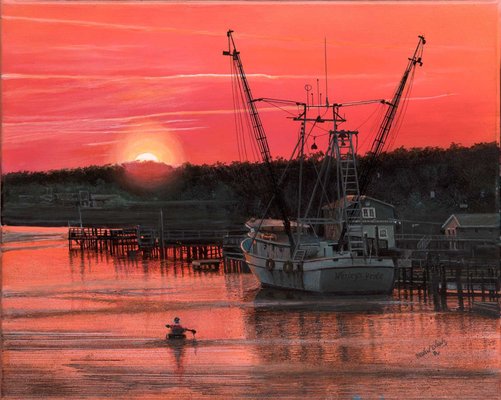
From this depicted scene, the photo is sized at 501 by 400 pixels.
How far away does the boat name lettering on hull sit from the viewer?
→ 17141 mm

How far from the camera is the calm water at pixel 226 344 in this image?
10734 millimetres

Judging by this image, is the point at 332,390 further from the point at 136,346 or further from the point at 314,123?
the point at 314,123

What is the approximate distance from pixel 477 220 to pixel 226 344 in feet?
10.3

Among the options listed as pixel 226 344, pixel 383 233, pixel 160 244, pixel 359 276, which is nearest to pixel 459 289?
pixel 383 233

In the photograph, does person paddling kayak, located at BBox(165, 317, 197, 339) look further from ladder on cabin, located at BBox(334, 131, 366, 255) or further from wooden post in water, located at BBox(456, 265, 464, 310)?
→ wooden post in water, located at BBox(456, 265, 464, 310)

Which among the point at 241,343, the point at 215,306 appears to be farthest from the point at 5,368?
the point at 215,306

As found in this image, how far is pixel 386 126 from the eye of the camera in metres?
12.3

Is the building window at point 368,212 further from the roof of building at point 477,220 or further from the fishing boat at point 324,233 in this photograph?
the roof of building at point 477,220

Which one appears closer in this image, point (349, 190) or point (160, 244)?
point (349, 190)

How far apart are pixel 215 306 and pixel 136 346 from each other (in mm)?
3615
